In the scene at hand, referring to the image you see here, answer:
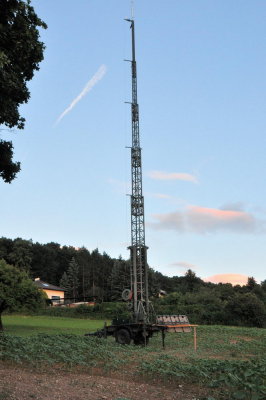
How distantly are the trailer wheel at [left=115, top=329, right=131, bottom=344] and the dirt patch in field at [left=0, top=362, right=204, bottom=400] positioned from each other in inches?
514

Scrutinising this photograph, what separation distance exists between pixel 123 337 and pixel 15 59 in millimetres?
17144

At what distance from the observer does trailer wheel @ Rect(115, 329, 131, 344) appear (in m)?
25.3

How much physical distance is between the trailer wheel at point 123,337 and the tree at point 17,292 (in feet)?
44.4

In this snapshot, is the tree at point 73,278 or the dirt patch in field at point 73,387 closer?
the dirt patch in field at point 73,387

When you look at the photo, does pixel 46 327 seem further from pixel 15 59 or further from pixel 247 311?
pixel 15 59

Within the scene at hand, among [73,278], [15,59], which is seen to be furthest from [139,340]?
[73,278]

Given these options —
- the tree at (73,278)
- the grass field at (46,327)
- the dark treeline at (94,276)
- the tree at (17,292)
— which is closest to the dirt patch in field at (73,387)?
the grass field at (46,327)

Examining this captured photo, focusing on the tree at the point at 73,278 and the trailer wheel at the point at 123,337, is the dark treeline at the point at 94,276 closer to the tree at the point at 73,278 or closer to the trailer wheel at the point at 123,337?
the tree at the point at 73,278

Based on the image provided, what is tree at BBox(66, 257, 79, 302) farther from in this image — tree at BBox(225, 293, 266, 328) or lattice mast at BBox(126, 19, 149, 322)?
lattice mast at BBox(126, 19, 149, 322)

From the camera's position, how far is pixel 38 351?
14.8 m

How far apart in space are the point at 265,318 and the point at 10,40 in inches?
1781

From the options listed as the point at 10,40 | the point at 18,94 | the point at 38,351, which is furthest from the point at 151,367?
the point at 10,40

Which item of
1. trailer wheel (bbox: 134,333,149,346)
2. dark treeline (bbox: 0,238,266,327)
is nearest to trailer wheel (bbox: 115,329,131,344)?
trailer wheel (bbox: 134,333,149,346)

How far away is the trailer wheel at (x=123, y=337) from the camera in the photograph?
83.0 ft
